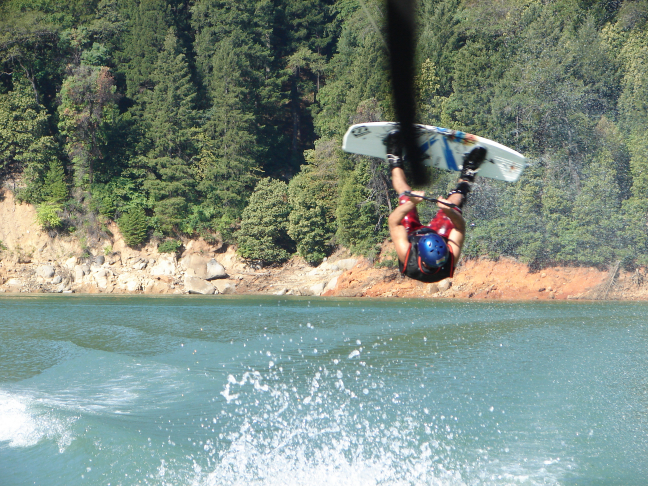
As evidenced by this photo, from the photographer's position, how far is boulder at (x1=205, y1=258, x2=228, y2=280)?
34.5 meters

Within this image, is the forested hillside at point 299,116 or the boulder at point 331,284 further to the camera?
the boulder at point 331,284

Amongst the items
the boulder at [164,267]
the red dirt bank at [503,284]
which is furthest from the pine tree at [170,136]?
the red dirt bank at [503,284]

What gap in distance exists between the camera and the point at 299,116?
47.1 meters

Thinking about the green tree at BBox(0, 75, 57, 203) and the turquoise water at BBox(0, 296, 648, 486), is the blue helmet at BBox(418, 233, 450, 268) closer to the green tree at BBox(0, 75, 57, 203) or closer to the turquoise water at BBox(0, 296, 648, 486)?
the turquoise water at BBox(0, 296, 648, 486)

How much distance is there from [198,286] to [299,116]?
18955 mm

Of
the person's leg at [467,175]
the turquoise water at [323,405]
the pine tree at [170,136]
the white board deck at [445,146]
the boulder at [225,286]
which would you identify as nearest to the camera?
the person's leg at [467,175]

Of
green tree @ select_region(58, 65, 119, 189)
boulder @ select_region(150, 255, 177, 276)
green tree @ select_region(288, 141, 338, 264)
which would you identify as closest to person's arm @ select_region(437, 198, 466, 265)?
green tree @ select_region(288, 141, 338, 264)

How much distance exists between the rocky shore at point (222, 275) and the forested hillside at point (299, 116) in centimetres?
87

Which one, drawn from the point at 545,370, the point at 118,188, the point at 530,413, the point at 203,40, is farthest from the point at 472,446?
the point at 203,40

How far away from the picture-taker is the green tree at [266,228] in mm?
35562

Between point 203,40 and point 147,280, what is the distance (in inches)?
781

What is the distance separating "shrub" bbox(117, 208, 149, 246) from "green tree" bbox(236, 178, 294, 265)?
5.54m

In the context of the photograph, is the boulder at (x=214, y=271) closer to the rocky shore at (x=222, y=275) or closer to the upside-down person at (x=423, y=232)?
the rocky shore at (x=222, y=275)

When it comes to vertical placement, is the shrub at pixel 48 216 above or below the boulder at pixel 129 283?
above
